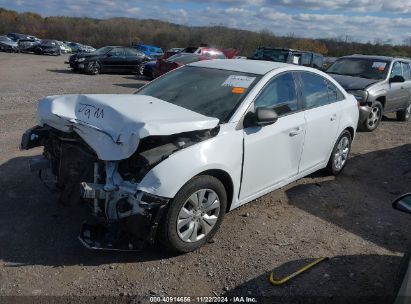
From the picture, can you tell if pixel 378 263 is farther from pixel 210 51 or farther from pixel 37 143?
pixel 210 51

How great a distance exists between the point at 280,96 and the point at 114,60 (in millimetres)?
17027

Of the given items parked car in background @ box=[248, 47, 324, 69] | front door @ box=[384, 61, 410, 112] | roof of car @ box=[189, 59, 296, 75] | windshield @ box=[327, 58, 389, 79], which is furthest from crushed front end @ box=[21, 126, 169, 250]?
parked car in background @ box=[248, 47, 324, 69]

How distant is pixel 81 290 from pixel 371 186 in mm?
4431

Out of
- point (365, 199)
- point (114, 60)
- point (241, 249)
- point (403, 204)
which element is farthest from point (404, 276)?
point (114, 60)

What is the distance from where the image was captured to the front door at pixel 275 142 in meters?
4.05

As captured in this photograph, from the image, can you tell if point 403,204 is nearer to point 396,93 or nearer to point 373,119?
point 373,119

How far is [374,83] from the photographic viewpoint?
9.33m

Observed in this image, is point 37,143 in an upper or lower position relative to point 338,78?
lower

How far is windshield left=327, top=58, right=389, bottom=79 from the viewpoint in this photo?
32.3 feet

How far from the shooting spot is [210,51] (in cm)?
1900

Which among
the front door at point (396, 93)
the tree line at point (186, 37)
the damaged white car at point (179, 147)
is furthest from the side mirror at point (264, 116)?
the tree line at point (186, 37)

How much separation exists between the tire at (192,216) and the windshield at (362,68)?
7.48 m

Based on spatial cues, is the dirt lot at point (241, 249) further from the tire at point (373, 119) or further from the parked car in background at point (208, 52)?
the parked car in background at point (208, 52)

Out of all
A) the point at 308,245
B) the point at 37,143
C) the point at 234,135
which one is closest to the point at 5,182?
the point at 37,143
